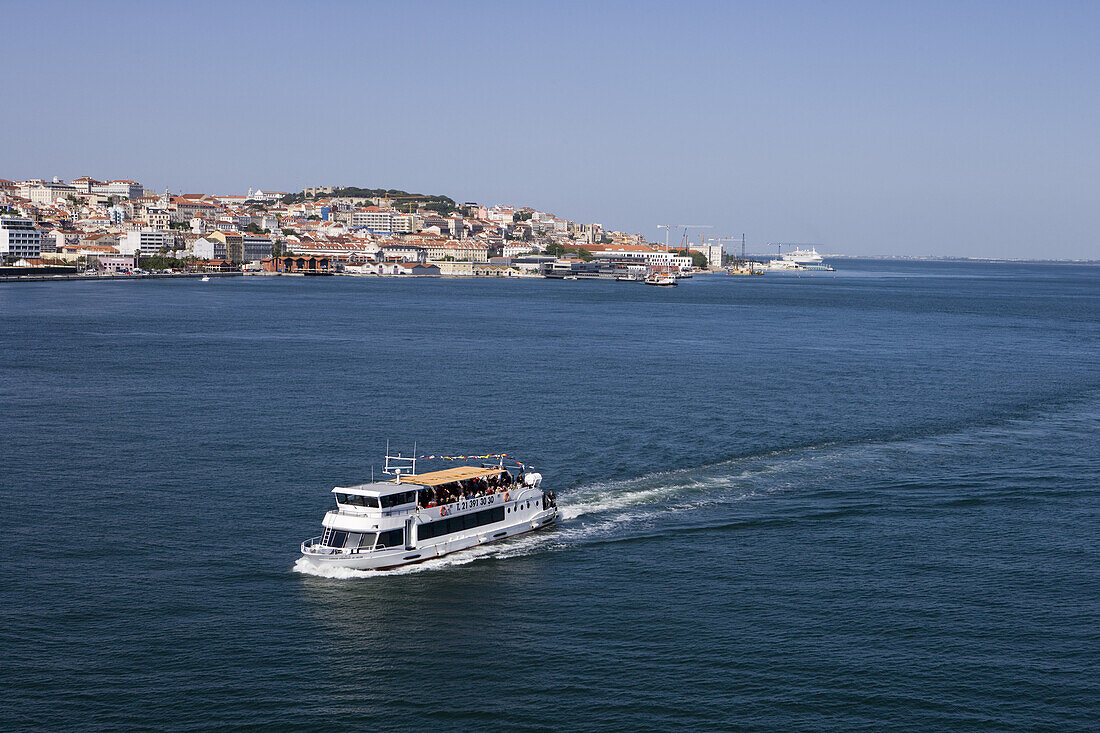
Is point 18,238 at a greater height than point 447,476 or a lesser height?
greater

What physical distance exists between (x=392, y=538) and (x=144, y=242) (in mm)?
142601

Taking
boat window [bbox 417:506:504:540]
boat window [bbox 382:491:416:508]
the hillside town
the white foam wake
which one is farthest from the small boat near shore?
boat window [bbox 382:491:416:508]

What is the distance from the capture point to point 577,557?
22250mm

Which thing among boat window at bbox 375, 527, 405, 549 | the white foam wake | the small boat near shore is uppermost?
the small boat near shore

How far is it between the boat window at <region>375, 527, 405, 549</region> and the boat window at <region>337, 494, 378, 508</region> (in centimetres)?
57

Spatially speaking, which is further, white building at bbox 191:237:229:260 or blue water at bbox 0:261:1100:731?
white building at bbox 191:237:229:260

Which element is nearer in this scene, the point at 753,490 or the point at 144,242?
the point at 753,490

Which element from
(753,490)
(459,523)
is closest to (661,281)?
(753,490)

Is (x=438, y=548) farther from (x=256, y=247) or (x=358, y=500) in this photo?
(x=256, y=247)

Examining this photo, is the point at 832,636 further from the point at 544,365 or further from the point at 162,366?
the point at 162,366

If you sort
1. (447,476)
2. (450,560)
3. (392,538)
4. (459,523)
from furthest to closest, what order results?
(447,476) → (459,523) → (450,560) → (392,538)

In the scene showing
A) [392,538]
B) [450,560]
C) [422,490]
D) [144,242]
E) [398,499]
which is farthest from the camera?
[144,242]

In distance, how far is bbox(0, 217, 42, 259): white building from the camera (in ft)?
435

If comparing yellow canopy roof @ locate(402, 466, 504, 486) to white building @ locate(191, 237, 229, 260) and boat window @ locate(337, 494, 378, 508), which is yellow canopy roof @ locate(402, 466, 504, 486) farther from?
white building @ locate(191, 237, 229, 260)
